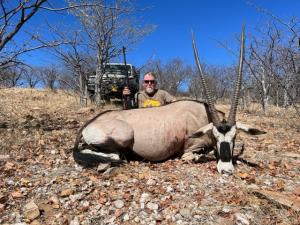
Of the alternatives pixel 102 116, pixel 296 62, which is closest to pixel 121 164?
pixel 102 116

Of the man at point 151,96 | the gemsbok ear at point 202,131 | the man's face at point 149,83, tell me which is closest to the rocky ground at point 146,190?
the gemsbok ear at point 202,131

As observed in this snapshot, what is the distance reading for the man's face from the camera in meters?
6.22

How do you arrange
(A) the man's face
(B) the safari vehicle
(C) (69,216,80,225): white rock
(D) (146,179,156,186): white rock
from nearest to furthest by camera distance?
(C) (69,216,80,225): white rock
(D) (146,179,156,186): white rock
(A) the man's face
(B) the safari vehicle

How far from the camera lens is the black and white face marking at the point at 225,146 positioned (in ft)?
13.8

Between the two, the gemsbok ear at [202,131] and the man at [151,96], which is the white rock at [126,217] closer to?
the gemsbok ear at [202,131]

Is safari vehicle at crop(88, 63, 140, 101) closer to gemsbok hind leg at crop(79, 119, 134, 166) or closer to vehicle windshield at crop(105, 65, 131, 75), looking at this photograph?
vehicle windshield at crop(105, 65, 131, 75)

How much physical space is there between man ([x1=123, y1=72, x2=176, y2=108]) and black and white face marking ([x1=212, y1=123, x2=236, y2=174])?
1965 millimetres

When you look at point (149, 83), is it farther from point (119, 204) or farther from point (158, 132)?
point (119, 204)

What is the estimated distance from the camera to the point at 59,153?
207 inches

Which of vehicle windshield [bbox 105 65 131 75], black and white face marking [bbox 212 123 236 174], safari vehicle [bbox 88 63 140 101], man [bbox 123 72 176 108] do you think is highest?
vehicle windshield [bbox 105 65 131 75]

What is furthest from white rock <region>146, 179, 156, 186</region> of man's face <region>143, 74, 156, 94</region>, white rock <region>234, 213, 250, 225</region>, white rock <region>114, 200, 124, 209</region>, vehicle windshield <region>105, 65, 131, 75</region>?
vehicle windshield <region>105, 65, 131, 75</region>

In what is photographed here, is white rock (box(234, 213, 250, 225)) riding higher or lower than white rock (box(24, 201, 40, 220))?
lower

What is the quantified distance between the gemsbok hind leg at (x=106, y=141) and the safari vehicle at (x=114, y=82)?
24.9 feet

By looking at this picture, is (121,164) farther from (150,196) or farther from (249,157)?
(249,157)
